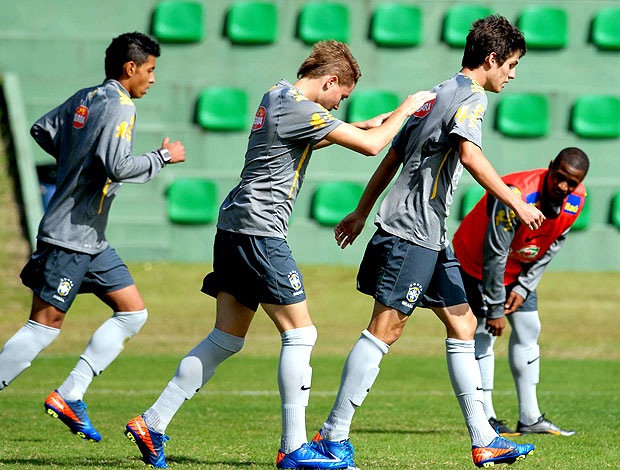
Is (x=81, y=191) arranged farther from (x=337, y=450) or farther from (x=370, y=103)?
(x=370, y=103)

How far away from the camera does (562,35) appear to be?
61.7 ft

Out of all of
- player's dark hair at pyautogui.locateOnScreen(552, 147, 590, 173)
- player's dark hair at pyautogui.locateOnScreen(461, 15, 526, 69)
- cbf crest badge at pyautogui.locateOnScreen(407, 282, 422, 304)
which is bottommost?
cbf crest badge at pyautogui.locateOnScreen(407, 282, 422, 304)

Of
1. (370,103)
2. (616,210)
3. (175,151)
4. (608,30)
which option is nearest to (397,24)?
(370,103)

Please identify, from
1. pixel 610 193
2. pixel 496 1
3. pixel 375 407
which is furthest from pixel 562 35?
pixel 375 407

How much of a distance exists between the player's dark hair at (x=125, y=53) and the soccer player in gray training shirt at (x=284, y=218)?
4.29ft

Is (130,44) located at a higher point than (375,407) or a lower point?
higher

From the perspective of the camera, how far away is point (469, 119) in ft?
16.0

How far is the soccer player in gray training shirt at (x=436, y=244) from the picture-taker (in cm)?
488

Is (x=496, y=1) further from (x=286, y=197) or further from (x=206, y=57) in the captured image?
(x=286, y=197)

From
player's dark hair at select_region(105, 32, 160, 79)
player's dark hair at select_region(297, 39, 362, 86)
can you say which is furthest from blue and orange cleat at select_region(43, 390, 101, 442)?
player's dark hair at select_region(297, 39, 362, 86)

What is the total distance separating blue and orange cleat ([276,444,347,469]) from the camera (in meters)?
4.77

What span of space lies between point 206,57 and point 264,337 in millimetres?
7638

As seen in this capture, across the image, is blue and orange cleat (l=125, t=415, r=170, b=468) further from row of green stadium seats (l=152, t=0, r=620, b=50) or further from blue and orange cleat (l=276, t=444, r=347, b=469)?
row of green stadium seats (l=152, t=0, r=620, b=50)

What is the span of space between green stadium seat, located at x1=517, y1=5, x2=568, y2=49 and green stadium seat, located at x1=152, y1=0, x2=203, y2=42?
6.38 m
